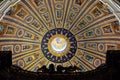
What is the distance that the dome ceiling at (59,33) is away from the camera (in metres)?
19.3

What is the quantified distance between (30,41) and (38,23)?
1.34 metres

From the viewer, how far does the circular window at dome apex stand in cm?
2228

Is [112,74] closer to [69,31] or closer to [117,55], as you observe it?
[117,55]

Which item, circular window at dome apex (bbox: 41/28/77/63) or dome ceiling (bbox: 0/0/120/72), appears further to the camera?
circular window at dome apex (bbox: 41/28/77/63)

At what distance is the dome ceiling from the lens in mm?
19312

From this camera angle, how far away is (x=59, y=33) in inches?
886

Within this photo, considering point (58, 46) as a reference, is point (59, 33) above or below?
above

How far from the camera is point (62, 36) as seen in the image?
74.5 ft

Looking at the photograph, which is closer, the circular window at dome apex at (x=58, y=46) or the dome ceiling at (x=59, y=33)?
the dome ceiling at (x=59, y=33)

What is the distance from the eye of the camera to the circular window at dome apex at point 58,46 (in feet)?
73.1

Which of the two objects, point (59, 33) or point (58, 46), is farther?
point (58, 46)

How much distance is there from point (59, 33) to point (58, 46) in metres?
1.01

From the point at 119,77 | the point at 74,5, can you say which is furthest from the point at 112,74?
the point at 74,5

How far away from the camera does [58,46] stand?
22891 millimetres
